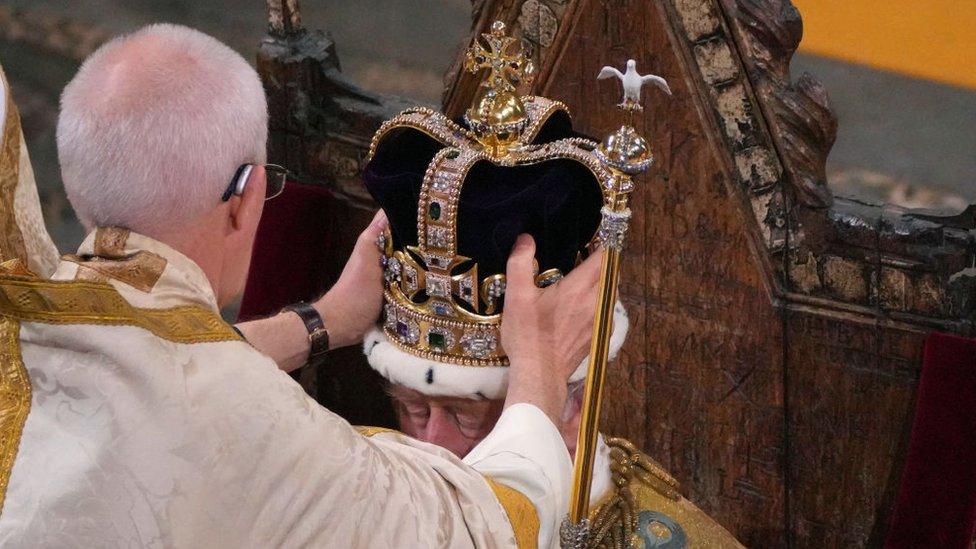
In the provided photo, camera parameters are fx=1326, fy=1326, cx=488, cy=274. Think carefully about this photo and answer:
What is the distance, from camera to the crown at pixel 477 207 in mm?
2283

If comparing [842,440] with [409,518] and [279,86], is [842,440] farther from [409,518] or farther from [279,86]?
[279,86]

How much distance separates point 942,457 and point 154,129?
1.76 metres

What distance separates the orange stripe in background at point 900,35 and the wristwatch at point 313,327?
1158 millimetres

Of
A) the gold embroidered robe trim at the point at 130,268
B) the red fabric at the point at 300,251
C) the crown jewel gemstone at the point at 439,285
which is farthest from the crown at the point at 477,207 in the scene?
the red fabric at the point at 300,251

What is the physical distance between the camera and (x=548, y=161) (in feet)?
7.68

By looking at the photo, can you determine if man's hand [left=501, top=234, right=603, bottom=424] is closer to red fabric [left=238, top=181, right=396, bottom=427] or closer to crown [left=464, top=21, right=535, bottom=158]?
crown [left=464, top=21, right=535, bottom=158]

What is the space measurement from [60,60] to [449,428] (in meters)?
3.41

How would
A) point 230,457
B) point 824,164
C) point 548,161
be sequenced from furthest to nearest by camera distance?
point 824,164
point 548,161
point 230,457

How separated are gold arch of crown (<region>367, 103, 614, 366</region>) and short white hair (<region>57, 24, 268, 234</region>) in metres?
0.49

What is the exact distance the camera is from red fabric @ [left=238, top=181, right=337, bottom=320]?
3605 mm

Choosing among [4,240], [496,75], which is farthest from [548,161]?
[4,240]

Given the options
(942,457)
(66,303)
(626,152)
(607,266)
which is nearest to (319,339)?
(607,266)

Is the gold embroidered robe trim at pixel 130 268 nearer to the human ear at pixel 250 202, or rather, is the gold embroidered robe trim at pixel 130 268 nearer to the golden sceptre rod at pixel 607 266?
the human ear at pixel 250 202

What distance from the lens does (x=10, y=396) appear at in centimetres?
176
